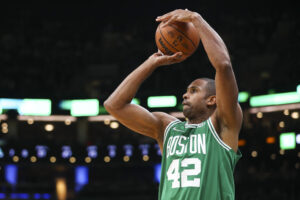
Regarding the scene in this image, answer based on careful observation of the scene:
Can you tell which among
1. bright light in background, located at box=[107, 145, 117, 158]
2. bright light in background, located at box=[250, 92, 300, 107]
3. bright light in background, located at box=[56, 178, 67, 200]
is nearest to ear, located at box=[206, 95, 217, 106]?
bright light in background, located at box=[250, 92, 300, 107]

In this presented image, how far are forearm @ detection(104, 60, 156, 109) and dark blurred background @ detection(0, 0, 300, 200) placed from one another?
11.3 meters

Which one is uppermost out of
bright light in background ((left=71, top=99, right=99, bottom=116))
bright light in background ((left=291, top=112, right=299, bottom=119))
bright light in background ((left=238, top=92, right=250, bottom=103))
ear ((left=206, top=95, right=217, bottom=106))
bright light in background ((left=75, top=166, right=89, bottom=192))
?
bright light in background ((left=238, top=92, right=250, bottom=103))

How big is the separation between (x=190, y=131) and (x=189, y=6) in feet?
47.0

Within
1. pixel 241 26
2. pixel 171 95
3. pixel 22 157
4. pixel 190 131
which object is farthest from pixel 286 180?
pixel 190 131

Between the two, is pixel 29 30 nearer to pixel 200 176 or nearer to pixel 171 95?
pixel 171 95

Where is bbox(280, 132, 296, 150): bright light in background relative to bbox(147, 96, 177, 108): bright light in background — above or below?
below

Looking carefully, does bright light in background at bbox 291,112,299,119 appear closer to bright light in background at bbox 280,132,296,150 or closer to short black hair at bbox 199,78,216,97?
bright light in background at bbox 280,132,296,150

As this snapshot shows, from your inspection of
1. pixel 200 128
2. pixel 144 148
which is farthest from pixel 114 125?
pixel 200 128

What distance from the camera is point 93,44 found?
19234mm

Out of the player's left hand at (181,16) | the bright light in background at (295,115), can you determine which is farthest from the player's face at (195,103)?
the bright light in background at (295,115)

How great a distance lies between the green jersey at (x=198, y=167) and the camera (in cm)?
317

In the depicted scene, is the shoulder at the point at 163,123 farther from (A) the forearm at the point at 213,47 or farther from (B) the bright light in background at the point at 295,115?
(B) the bright light in background at the point at 295,115

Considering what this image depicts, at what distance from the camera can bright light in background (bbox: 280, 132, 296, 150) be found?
14.6 m

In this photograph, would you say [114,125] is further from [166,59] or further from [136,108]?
[166,59]
